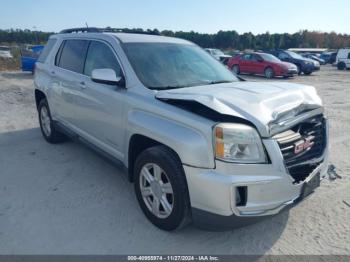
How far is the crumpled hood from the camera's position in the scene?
2.63 metres

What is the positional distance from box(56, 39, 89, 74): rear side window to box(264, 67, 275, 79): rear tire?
50.6 ft

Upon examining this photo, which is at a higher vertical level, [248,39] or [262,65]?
[248,39]

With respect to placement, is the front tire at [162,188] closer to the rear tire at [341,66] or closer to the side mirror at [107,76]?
the side mirror at [107,76]

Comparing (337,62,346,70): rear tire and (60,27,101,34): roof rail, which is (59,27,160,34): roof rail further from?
(337,62,346,70): rear tire

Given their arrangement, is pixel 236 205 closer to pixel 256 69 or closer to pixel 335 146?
pixel 335 146

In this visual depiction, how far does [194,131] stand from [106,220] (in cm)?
142

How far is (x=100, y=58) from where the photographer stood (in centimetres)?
400

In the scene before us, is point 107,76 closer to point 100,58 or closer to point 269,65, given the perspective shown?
point 100,58

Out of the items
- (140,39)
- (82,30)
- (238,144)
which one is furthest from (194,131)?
(82,30)

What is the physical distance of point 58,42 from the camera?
530cm

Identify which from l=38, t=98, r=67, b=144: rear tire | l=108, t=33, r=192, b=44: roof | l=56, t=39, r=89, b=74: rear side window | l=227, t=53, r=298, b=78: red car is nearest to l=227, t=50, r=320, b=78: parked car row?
l=227, t=53, r=298, b=78: red car

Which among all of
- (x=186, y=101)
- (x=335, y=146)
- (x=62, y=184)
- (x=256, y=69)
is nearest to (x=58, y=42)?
(x=62, y=184)

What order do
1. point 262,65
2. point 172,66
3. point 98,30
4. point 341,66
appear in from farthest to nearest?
point 341,66 < point 262,65 < point 98,30 < point 172,66

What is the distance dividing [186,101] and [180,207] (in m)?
0.92
